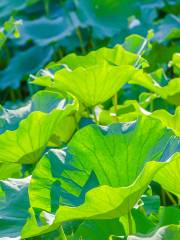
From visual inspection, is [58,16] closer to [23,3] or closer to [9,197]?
[23,3]

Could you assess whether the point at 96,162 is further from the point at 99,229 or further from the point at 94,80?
the point at 94,80

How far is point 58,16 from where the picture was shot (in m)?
3.18

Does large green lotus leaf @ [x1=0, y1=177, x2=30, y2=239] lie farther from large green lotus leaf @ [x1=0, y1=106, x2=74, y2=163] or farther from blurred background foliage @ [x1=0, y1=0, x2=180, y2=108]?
blurred background foliage @ [x1=0, y1=0, x2=180, y2=108]

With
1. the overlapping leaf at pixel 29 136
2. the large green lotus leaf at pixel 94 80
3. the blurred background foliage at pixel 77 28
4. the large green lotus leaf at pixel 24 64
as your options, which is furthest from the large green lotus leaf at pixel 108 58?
the large green lotus leaf at pixel 24 64

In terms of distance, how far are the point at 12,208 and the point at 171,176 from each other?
9.7 inches

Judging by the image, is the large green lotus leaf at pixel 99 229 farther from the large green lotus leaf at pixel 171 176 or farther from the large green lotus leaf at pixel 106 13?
the large green lotus leaf at pixel 106 13

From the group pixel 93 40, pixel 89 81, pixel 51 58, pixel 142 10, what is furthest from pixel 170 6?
pixel 89 81

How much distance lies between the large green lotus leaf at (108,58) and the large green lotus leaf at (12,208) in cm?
44

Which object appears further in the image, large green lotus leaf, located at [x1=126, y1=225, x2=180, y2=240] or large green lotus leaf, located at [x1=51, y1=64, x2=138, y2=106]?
large green lotus leaf, located at [x1=51, y1=64, x2=138, y2=106]

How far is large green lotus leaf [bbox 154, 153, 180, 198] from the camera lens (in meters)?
1.00

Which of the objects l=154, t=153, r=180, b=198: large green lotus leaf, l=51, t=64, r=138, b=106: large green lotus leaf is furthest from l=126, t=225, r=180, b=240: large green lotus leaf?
l=51, t=64, r=138, b=106: large green lotus leaf

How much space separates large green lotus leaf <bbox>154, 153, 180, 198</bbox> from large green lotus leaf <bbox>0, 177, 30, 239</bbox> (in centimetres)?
21

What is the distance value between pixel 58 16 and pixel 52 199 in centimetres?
217

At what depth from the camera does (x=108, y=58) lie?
158 centimetres
